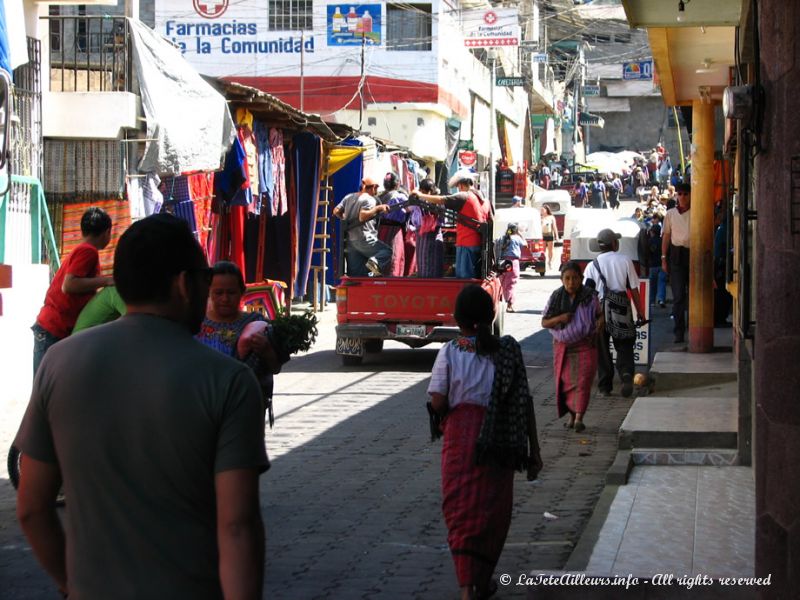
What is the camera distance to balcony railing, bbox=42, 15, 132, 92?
47.5ft

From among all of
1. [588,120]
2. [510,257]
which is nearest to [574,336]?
[510,257]

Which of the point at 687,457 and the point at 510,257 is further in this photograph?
the point at 510,257

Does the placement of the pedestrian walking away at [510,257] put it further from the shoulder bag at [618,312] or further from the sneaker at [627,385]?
the shoulder bag at [618,312]

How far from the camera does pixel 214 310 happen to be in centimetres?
673

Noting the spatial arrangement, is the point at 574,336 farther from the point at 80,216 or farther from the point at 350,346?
the point at 80,216

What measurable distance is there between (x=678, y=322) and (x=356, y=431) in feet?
24.0

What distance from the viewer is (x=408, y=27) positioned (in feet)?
128

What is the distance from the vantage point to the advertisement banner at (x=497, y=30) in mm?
36562

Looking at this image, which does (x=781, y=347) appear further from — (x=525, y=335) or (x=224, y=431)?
(x=525, y=335)

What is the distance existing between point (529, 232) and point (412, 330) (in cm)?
1928

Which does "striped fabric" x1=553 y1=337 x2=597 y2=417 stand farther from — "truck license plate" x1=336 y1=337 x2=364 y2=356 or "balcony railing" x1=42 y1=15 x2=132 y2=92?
"balcony railing" x1=42 y1=15 x2=132 y2=92

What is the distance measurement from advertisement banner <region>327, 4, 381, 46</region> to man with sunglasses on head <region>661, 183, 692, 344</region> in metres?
22.2

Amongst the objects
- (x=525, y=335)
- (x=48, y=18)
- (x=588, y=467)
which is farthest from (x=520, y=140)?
(x=588, y=467)

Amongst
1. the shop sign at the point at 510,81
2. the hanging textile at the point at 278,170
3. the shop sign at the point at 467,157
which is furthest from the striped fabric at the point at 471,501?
the shop sign at the point at 467,157
